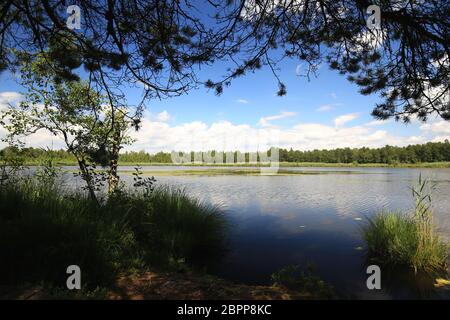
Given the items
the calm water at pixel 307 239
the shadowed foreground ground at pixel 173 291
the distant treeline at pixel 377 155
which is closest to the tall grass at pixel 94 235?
the shadowed foreground ground at pixel 173 291

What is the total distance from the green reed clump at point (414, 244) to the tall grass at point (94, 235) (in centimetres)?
425

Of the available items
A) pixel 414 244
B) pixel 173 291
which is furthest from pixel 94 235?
pixel 414 244

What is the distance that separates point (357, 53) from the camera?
5711 mm

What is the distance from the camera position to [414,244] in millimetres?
6129

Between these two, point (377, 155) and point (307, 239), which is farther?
point (377, 155)

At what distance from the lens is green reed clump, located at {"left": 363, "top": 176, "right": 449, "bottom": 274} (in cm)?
585

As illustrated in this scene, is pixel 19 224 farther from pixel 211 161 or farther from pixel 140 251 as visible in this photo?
pixel 211 161

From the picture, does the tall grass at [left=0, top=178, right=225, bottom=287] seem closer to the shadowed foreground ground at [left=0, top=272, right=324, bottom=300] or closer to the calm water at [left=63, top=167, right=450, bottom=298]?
the shadowed foreground ground at [left=0, top=272, right=324, bottom=300]

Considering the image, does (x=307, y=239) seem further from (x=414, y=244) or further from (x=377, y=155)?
(x=377, y=155)

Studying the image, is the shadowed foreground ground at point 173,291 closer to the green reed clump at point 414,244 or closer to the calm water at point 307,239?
the calm water at point 307,239

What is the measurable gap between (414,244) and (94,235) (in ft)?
22.4

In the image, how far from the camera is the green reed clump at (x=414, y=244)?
230 inches

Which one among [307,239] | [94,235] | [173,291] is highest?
[94,235]

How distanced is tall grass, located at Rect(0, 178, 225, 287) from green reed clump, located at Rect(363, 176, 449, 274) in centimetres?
425
